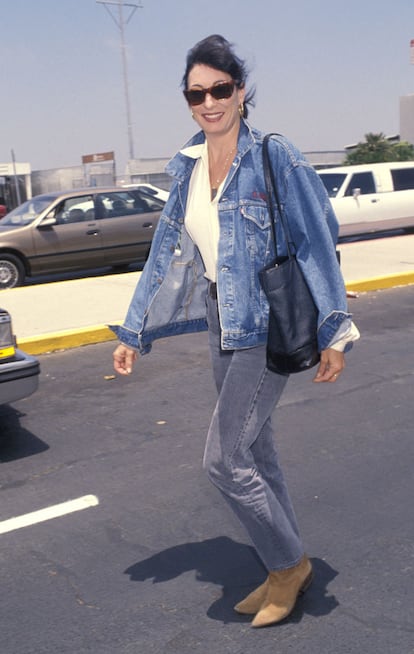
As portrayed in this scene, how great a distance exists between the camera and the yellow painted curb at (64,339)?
8.01 m

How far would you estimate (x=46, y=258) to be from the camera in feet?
42.9

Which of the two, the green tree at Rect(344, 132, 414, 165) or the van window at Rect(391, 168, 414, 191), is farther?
the green tree at Rect(344, 132, 414, 165)

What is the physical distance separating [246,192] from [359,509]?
1.91 metres

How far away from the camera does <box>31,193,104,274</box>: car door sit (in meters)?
13.1

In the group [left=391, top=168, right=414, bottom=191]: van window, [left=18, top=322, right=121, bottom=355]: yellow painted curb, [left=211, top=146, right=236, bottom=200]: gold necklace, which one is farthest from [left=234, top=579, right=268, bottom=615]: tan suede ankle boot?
[left=391, top=168, right=414, bottom=191]: van window

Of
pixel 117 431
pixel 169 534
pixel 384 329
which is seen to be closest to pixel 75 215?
pixel 384 329

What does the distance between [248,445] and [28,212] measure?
11.2 meters

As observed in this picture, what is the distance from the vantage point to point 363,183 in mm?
17828

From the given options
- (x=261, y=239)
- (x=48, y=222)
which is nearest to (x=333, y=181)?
(x=48, y=222)

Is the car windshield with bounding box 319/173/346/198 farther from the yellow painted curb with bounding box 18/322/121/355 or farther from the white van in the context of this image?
the yellow painted curb with bounding box 18/322/121/355

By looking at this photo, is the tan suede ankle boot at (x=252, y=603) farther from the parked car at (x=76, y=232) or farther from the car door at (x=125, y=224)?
the car door at (x=125, y=224)

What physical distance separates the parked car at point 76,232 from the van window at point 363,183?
5.38 meters

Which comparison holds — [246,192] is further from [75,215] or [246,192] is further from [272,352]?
[75,215]

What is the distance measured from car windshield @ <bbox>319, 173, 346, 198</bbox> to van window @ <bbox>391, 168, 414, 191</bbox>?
1.25 metres
